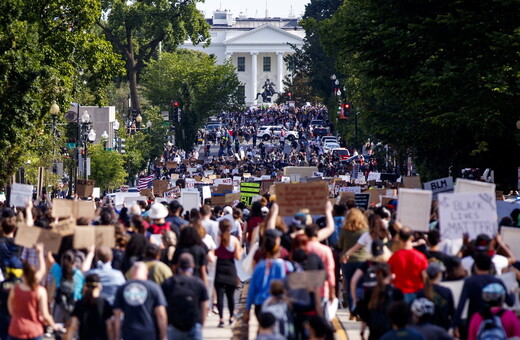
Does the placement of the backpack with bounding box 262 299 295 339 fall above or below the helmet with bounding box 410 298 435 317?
below

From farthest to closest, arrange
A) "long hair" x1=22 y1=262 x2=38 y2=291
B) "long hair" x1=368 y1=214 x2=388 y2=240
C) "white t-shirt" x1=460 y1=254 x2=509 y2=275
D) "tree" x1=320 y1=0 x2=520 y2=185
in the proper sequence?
"tree" x1=320 y1=0 x2=520 y2=185 < "long hair" x1=368 y1=214 x2=388 y2=240 < "white t-shirt" x1=460 y1=254 x2=509 y2=275 < "long hair" x1=22 y1=262 x2=38 y2=291

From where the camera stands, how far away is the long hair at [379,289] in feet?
41.0

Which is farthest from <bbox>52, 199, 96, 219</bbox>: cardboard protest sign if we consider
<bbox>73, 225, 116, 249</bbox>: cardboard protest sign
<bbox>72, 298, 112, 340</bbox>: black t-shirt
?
<bbox>72, 298, 112, 340</bbox>: black t-shirt

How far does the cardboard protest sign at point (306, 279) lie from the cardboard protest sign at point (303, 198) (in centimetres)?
476

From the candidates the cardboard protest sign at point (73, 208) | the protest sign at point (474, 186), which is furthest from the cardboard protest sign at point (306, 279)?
the cardboard protest sign at point (73, 208)

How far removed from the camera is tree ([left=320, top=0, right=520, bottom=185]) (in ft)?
108

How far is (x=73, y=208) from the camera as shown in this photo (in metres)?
18.7

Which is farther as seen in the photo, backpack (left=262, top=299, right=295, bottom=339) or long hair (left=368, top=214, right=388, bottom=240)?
long hair (left=368, top=214, right=388, bottom=240)

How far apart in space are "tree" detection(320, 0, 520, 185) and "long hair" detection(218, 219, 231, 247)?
649 inches

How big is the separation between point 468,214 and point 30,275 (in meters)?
5.04

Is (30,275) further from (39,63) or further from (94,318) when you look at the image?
(39,63)

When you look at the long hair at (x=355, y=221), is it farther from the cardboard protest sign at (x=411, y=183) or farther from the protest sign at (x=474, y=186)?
the cardboard protest sign at (x=411, y=183)

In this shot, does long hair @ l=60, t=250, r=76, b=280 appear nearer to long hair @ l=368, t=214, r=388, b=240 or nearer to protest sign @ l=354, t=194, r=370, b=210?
long hair @ l=368, t=214, r=388, b=240

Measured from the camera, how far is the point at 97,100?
53000 mm
